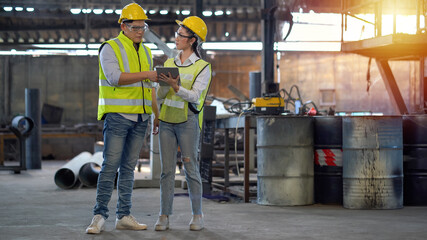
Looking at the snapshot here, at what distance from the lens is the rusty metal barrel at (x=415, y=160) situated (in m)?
7.23

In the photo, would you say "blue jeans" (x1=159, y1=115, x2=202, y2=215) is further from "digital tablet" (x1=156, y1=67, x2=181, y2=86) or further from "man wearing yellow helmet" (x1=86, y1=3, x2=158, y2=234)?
"digital tablet" (x1=156, y1=67, x2=181, y2=86)

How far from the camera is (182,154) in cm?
520

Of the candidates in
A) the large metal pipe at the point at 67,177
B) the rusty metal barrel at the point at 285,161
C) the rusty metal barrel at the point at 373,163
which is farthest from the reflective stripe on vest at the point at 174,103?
the large metal pipe at the point at 67,177

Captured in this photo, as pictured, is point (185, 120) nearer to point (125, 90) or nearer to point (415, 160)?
A: point (125, 90)

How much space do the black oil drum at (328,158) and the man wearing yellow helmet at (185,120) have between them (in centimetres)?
244

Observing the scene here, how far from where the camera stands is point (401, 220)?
6.01 m

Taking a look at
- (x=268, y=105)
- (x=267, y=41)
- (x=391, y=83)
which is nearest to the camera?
(x=268, y=105)

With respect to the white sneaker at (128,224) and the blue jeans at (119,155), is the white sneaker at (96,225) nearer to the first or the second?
the blue jeans at (119,155)

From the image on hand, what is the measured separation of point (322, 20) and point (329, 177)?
15.2 metres

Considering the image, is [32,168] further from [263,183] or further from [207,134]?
[263,183]

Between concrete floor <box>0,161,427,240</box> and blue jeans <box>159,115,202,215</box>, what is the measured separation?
1.01ft

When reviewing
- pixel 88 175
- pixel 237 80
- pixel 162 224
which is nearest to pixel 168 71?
pixel 162 224

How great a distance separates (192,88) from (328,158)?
2.69 m

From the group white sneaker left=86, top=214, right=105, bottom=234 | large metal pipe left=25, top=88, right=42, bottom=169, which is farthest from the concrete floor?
large metal pipe left=25, top=88, right=42, bottom=169
